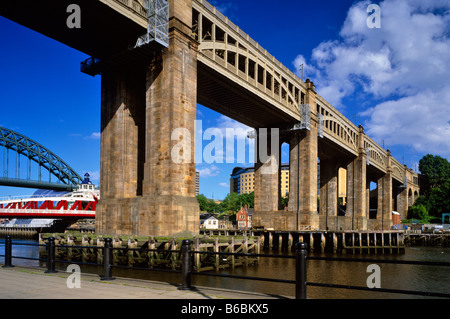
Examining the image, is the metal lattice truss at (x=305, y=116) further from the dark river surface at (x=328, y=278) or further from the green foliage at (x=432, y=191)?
the green foliage at (x=432, y=191)

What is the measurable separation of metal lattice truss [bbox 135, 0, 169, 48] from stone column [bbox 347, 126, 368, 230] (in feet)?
193

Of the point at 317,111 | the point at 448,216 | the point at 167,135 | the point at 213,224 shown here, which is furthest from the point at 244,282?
the point at 448,216

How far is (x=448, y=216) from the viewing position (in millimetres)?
100500

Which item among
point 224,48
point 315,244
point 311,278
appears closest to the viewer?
point 311,278

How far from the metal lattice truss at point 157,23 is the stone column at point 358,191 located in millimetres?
58872

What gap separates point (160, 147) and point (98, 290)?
21.3m

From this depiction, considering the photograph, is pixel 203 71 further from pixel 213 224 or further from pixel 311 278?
pixel 213 224

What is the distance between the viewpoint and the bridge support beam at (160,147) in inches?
1145

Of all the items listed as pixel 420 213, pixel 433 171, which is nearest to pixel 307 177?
pixel 420 213

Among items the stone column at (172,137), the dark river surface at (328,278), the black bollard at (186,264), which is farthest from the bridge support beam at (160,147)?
the black bollard at (186,264)

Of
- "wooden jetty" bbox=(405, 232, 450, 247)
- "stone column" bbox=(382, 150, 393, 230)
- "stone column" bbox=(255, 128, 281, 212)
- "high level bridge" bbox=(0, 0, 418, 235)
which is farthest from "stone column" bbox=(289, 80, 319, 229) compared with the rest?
"stone column" bbox=(382, 150, 393, 230)

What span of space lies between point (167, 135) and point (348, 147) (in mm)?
51829

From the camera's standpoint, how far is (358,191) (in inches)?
3019

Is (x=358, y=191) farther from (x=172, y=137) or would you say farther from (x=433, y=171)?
(x=433, y=171)
